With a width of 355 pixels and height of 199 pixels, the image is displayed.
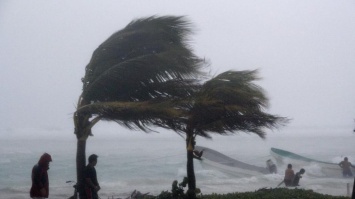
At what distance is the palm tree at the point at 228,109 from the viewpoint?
9000 mm

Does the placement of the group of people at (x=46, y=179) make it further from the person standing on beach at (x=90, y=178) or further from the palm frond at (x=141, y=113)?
the palm frond at (x=141, y=113)

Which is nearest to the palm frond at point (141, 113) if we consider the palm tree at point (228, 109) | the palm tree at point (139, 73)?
the palm tree at point (139, 73)

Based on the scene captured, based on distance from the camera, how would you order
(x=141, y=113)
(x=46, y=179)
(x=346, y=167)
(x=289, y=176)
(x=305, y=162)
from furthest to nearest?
(x=305, y=162) → (x=346, y=167) → (x=289, y=176) → (x=46, y=179) → (x=141, y=113)

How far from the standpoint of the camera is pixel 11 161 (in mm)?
53812

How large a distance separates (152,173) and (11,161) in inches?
739

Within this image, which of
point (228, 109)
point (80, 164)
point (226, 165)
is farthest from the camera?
point (226, 165)

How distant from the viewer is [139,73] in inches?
357

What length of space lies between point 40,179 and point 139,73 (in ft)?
9.11

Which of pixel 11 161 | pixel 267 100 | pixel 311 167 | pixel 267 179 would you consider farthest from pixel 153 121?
pixel 11 161

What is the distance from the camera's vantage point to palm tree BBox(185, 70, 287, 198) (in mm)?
9000

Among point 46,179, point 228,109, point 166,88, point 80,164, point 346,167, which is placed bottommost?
point 46,179

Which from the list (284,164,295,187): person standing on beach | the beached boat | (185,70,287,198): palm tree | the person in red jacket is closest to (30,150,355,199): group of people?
the person in red jacket

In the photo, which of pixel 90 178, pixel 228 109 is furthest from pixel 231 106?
pixel 90 178

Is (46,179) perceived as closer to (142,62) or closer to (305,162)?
(142,62)
